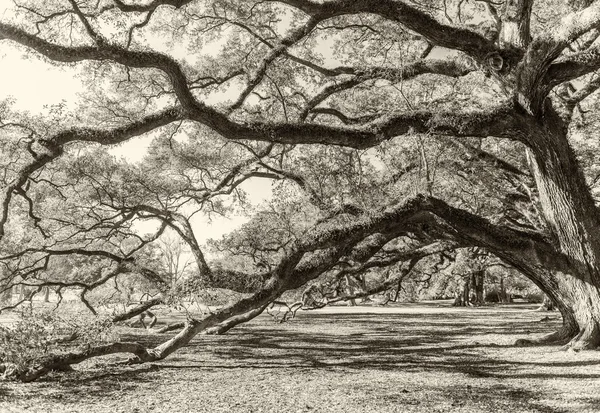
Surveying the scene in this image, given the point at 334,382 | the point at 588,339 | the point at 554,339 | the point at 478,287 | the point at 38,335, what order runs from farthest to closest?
1. the point at 478,287
2. the point at 554,339
3. the point at 588,339
4. the point at 334,382
5. the point at 38,335

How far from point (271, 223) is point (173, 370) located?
7963 mm

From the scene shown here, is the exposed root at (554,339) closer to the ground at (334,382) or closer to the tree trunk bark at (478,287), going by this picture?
the ground at (334,382)

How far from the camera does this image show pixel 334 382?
24.3 feet

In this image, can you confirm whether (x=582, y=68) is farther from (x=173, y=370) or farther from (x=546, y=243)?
(x=173, y=370)

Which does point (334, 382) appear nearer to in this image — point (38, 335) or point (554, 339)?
point (38, 335)

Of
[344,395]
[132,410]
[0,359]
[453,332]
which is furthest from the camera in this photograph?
[453,332]

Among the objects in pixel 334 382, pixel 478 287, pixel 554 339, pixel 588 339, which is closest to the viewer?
pixel 334 382

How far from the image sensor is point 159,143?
46.0 ft

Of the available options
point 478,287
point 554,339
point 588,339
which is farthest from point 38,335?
point 478,287

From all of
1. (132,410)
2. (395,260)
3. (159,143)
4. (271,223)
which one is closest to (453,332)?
(395,260)

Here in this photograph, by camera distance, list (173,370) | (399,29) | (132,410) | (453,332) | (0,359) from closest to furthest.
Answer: (132,410) < (0,359) < (173,370) < (399,29) < (453,332)

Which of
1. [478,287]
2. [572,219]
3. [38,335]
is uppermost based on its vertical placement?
[572,219]

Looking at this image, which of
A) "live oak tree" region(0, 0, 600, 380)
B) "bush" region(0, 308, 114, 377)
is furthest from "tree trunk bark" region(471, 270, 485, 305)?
"bush" region(0, 308, 114, 377)

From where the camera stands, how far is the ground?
5867 millimetres
